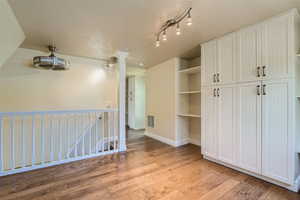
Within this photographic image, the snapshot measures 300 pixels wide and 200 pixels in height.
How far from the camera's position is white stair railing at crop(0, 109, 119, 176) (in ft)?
8.27

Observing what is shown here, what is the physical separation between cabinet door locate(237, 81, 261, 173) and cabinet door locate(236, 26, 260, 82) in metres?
0.14

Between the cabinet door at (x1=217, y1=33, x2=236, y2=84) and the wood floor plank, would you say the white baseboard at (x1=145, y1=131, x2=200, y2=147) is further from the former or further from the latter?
the cabinet door at (x1=217, y1=33, x2=236, y2=84)

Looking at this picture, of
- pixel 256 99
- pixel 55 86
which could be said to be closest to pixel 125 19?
pixel 256 99

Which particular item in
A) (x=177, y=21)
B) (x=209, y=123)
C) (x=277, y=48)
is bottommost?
(x=209, y=123)

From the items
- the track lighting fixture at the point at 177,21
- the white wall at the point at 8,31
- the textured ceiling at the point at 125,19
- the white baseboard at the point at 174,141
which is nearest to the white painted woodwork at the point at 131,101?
the white baseboard at the point at 174,141

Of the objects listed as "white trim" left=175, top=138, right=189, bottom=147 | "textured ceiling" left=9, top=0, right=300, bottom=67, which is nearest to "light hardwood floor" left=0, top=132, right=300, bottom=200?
"white trim" left=175, top=138, right=189, bottom=147

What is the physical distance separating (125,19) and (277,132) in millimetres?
2482

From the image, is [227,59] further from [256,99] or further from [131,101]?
[131,101]

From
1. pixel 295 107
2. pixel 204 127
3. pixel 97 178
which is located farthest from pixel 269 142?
pixel 97 178

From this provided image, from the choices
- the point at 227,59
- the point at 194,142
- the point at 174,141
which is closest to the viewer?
the point at 227,59

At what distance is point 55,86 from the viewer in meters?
3.21

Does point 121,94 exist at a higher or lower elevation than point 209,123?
higher

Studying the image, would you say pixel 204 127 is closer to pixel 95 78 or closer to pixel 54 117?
pixel 95 78

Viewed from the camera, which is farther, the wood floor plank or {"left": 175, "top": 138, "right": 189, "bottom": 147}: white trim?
{"left": 175, "top": 138, "right": 189, "bottom": 147}: white trim
